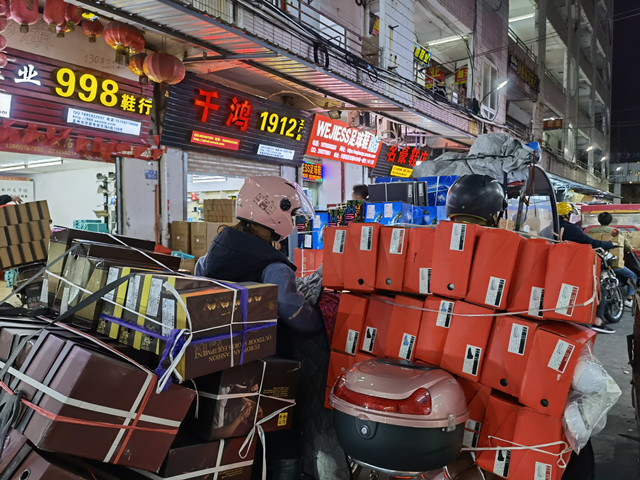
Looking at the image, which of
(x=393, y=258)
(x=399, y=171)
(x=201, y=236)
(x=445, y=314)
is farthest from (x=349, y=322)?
(x=399, y=171)

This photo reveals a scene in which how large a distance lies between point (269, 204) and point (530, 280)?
1.65 m

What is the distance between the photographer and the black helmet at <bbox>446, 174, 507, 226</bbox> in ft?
10.5

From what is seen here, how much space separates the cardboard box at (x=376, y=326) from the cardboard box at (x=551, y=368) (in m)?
0.76

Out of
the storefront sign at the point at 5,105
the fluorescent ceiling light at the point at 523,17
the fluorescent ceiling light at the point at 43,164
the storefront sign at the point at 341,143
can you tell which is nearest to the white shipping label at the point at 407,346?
the storefront sign at the point at 5,105

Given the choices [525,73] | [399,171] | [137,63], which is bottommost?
[399,171]

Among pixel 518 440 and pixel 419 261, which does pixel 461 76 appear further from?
pixel 518 440

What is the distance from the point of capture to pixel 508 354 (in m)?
2.18

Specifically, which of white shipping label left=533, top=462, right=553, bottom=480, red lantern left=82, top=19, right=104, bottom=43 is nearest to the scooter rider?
white shipping label left=533, top=462, right=553, bottom=480

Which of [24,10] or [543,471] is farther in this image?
[24,10]

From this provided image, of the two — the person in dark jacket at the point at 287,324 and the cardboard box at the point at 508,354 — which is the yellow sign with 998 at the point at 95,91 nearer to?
the person in dark jacket at the point at 287,324

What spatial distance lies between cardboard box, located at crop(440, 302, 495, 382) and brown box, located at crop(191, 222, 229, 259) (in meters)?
6.12

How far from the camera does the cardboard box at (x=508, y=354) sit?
2135mm

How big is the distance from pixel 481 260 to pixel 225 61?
5.87 meters

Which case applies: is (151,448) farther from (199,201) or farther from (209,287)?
(199,201)
